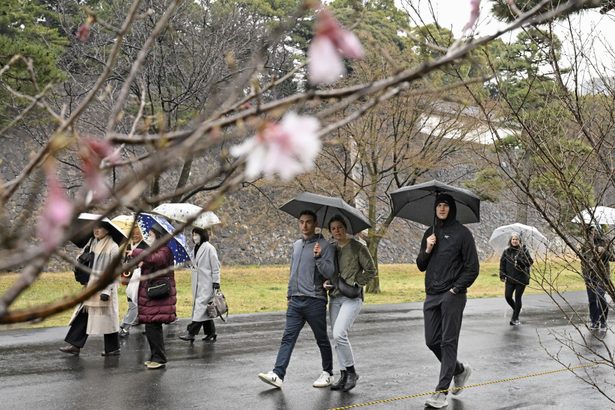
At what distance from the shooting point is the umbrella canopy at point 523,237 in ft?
45.8

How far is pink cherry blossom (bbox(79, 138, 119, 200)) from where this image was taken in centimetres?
144

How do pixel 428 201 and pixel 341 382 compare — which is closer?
pixel 341 382

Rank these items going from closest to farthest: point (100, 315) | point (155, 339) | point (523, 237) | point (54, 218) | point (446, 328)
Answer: point (54, 218) → point (446, 328) → point (155, 339) → point (100, 315) → point (523, 237)

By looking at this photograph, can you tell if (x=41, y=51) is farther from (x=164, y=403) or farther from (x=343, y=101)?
(x=343, y=101)

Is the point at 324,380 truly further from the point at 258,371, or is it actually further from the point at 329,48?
the point at 329,48

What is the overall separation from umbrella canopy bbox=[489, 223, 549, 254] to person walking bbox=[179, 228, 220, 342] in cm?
490

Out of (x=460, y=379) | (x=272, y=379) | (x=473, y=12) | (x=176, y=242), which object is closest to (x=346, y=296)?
(x=272, y=379)

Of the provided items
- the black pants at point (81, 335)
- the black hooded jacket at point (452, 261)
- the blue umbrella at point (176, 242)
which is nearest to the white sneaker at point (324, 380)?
the black hooded jacket at point (452, 261)

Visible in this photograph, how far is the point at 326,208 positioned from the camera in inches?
367

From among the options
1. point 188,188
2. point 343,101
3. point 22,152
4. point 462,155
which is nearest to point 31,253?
point 188,188

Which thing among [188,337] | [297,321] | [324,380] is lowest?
[324,380]

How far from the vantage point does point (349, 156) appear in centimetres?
2200

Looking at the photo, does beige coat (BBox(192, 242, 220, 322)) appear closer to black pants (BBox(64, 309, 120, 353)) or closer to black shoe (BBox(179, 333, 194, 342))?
black shoe (BBox(179, 333, 194, 342))

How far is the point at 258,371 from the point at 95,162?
27.2 ft
